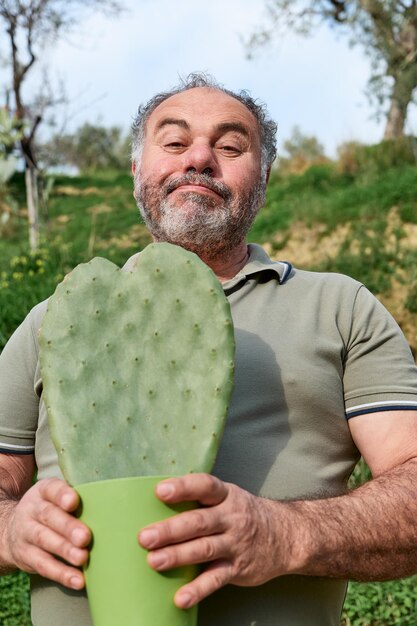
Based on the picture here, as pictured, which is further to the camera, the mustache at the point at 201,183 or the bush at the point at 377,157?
the bush at the point at 377,157

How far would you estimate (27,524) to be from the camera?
40.5 inches

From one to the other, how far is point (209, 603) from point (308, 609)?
17 cm

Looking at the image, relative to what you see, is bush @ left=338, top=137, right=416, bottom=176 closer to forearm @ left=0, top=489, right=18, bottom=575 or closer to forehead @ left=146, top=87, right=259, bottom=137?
forehead @ left=146, top=87, right=259, bottom=137

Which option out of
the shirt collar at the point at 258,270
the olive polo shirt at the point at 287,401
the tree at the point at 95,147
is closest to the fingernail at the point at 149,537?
the olive polo shirt at the point at 287,401

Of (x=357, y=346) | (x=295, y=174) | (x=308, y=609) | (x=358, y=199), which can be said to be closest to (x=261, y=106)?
(x=357, y=346)

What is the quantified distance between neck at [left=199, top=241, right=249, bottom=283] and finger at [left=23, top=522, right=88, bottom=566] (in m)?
0.80

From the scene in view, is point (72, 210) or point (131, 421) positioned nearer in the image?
point (131, 421)

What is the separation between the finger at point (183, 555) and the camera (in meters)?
0.93

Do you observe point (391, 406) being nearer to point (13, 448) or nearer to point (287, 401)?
point (287, 401)

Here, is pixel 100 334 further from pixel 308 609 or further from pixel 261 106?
pixel 261 106

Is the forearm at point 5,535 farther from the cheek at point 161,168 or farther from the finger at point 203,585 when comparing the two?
the cheek at point 161,168

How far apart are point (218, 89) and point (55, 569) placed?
122 cm

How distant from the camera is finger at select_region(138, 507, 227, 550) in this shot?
3.03 feet

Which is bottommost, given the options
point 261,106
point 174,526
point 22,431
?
point 22,431
